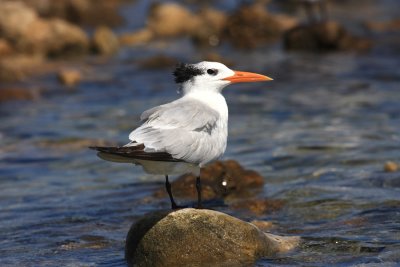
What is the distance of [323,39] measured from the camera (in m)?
16.2

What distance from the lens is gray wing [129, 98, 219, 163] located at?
5980 mm

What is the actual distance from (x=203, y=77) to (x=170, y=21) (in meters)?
12.3

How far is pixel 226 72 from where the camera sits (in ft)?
22.6

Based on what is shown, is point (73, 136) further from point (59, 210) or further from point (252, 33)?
point (252, 33)

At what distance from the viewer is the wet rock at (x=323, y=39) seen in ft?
53.2

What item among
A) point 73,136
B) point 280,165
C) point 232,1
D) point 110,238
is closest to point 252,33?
point 232,1

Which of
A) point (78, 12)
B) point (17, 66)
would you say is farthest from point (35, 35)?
point (78, 12)

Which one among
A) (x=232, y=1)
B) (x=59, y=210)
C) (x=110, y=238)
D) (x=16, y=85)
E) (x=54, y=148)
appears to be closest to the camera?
(x=110, y=238)

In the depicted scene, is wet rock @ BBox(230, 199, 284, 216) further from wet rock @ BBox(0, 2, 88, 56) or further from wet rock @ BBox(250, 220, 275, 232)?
wet rock @ BBox(0, 2, 88, 56)

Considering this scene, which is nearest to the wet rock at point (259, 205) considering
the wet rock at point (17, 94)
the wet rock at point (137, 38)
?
the wet rock at point (17, 94)

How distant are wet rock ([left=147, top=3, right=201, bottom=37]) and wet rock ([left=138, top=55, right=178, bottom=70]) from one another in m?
2.73

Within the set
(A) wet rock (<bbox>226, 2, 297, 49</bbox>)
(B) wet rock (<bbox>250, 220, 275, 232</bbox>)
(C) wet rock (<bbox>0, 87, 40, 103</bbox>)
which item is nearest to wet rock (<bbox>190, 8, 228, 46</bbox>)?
(A) wet rock (<bbox>226, 2, 297, 49</bbox>)

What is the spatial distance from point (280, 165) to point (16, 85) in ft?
20.2

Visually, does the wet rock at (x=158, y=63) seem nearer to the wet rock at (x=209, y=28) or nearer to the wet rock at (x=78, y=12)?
the wet rock at (x=209, y=28)
